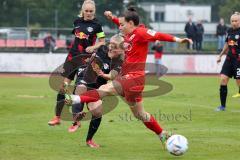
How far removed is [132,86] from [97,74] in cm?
87

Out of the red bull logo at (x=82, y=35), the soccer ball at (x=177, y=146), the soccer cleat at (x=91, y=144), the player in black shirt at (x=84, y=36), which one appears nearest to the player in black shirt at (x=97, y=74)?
the soccer cleat at (x=91, y=144)

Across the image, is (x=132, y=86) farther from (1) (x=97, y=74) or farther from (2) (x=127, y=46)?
(1) (x=97, y=74)

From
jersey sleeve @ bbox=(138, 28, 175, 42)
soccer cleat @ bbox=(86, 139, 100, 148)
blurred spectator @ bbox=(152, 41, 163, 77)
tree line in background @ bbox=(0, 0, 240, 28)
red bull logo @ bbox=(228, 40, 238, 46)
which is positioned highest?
jersey sleeve @ bbox=(138, 28, 175, 42)

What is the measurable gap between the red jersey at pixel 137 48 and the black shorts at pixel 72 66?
2.21 m

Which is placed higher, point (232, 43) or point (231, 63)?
point (232, 43)

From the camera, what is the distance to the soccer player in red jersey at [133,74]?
423 inches

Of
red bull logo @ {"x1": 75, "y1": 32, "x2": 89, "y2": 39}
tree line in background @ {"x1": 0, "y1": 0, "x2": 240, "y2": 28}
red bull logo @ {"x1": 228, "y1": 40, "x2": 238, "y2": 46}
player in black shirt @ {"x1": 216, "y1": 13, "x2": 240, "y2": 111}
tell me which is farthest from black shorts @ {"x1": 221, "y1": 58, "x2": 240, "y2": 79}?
tree line in background @ {"x1": 0, "y1": 0, "x2": 240, "y2": 28}

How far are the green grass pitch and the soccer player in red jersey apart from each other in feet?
1.78

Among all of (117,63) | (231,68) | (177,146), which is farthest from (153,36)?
(231,68)

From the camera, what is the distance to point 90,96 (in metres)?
10.7

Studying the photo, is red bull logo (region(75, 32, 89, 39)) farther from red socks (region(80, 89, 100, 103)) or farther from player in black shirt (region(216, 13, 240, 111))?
player in black shirt (region(216, 13, 240, 111))

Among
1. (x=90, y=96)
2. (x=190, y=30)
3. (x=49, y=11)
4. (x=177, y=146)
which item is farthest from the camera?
(x=49, y=11)

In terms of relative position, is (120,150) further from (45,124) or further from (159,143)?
(45,124)

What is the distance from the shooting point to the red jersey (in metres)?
10.6
